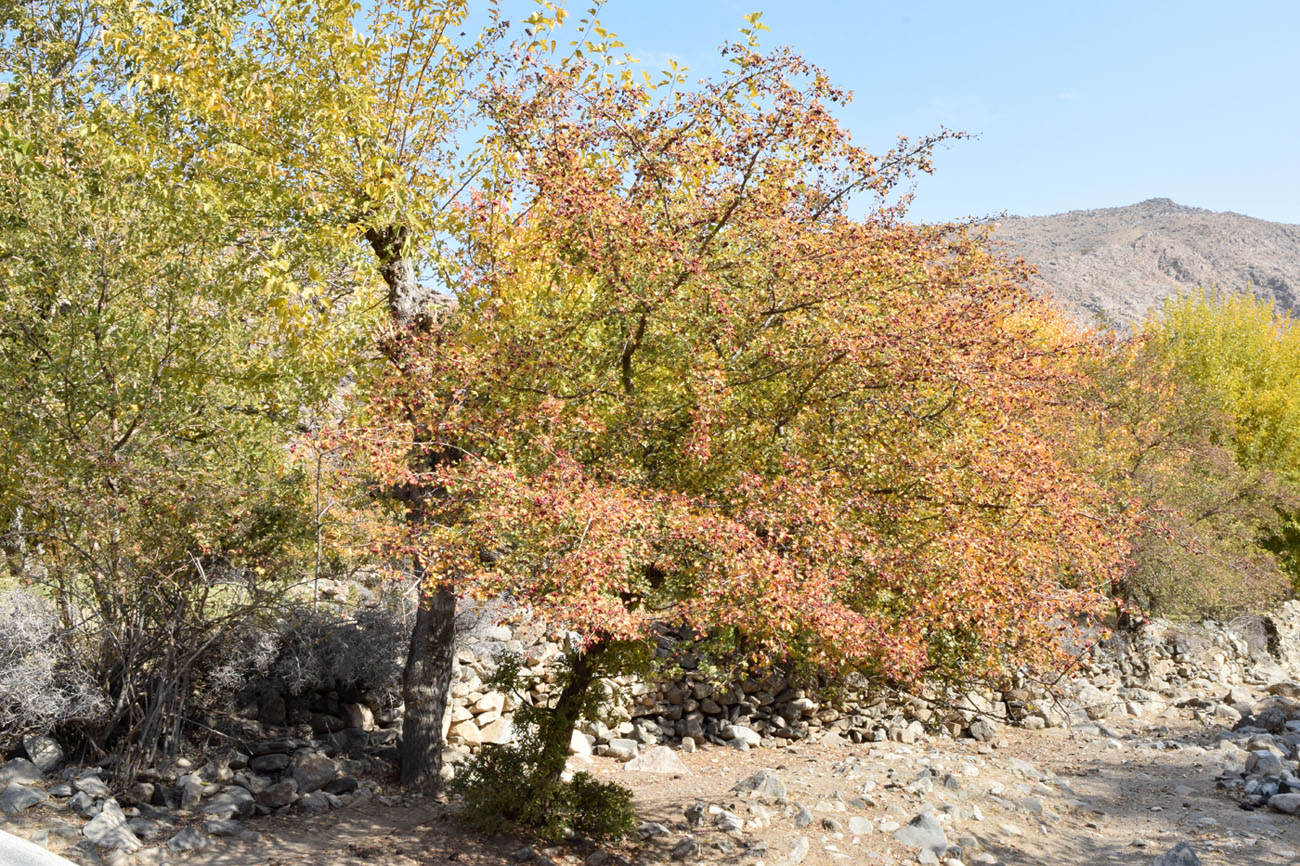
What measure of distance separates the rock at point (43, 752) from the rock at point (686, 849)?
6.76 meters

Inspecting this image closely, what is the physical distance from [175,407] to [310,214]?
9.08 feet

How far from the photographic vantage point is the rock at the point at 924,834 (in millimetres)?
9781

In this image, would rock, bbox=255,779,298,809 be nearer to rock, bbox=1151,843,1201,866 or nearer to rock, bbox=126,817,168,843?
rock, bbox=126,817,168,843

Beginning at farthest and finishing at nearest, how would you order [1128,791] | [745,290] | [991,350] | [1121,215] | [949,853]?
1. [1121,215]
2. [1128,791]
3. [949,853]
4. [991,350]
5. [745,290]

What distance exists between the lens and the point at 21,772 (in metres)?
9.33

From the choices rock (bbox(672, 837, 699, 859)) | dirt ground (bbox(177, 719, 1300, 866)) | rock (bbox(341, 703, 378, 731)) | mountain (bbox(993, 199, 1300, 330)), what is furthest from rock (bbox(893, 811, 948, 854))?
mountain (bbox(993, 199, 1300, 330))

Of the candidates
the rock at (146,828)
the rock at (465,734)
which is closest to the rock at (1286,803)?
the rock at (465,734)

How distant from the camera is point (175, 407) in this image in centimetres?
1007

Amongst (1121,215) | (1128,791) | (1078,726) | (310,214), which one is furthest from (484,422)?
(1121,215)

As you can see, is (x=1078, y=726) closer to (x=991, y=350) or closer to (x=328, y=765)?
(x=991, y=350)

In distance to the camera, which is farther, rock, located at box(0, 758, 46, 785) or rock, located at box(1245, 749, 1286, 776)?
rock, located at box(1245, 749, 1286, 776)

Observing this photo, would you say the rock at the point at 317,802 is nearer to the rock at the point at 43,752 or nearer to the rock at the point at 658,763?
the rock at the point at 43,752

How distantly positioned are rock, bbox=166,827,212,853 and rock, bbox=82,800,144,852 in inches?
10.8

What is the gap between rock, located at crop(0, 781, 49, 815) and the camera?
28.2 feet
